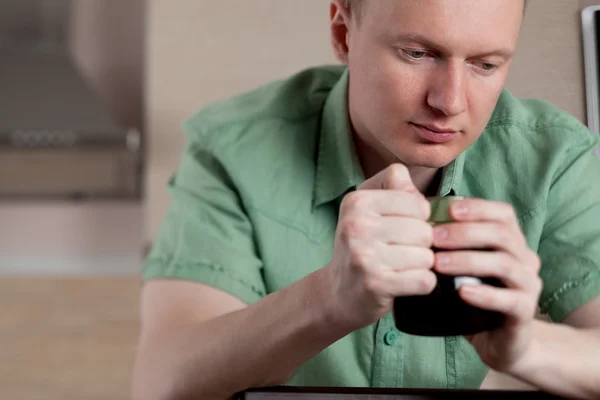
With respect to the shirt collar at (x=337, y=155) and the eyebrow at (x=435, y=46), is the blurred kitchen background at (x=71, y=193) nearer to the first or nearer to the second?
the shirt collar at (x=337, y=155)

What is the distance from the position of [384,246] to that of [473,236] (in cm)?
3

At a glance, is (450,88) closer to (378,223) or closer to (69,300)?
(378,223)

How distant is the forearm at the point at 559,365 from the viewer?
33cm

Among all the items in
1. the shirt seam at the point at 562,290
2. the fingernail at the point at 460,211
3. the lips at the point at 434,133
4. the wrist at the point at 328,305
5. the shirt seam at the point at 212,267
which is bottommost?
the shirt seam at the point at 212,267

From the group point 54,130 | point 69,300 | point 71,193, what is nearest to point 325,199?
point 69,300

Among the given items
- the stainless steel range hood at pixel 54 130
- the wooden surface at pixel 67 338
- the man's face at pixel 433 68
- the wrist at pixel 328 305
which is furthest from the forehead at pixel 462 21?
the stainless steel range hood at pixel 54 130

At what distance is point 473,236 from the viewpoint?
27cm

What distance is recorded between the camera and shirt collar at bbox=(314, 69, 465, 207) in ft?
1.47

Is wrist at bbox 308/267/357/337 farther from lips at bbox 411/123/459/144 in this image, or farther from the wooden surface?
the wooden surface

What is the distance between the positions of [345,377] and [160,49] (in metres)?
0.23

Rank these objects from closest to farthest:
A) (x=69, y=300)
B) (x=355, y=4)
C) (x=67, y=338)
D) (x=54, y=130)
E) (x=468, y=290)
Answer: (x=468, y=290) → (x=355, y=4) → (x=67, y=338) → (x=69, y=300) → (x=54, y=130)

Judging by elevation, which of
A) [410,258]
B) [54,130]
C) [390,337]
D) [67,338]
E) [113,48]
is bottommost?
[67,338]

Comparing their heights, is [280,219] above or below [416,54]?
below

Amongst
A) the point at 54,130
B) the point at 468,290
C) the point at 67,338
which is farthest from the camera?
the point at 54,130
